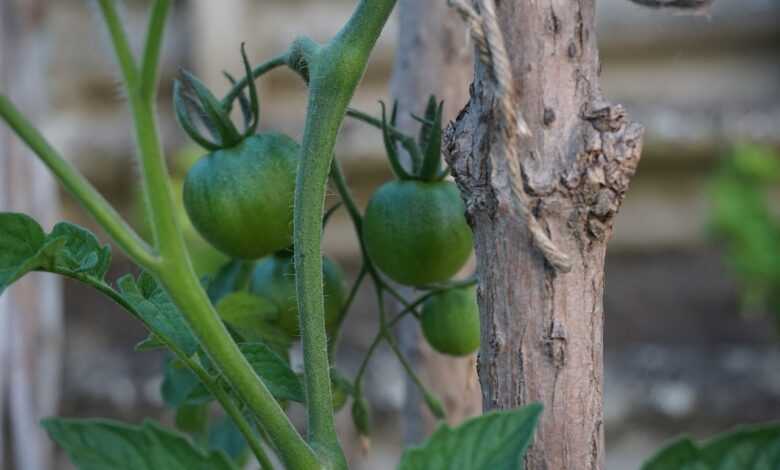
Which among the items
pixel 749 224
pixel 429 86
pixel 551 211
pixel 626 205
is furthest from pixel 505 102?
pixel 626 205

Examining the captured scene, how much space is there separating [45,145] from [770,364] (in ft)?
7.44

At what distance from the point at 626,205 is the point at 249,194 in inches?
104

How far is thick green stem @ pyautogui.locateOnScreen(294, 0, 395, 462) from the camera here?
41 cm

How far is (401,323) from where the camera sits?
0.84 m

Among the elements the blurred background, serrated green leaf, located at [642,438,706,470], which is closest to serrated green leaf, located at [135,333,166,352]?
serrated green leaf, located at [642,438,706,470]

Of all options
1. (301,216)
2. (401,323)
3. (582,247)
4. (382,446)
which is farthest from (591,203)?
(382,446)

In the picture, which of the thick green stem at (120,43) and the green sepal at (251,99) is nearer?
the thick green stem at (120,43)

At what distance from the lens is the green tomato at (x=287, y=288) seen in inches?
23.1

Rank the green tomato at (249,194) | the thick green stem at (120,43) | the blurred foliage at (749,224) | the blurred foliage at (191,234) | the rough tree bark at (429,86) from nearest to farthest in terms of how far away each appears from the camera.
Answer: the thick green stem at (120,43) → the green tomato at (249,194) → the rough tree bark at (429,86) → the blurred foliage at (191,234) → the blurred foliage at (749,224)

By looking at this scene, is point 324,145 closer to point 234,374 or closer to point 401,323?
point 234,374

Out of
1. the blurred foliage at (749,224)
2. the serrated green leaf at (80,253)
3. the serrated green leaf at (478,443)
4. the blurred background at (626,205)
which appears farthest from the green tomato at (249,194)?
the blurred foliage at (749,224)

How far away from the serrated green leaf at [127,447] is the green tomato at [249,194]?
0.19 m

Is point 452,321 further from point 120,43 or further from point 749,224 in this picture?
point 749,224

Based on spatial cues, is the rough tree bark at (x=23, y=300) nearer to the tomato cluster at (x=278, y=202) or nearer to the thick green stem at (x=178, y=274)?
the tomato cluster at (x=278, y=202)
